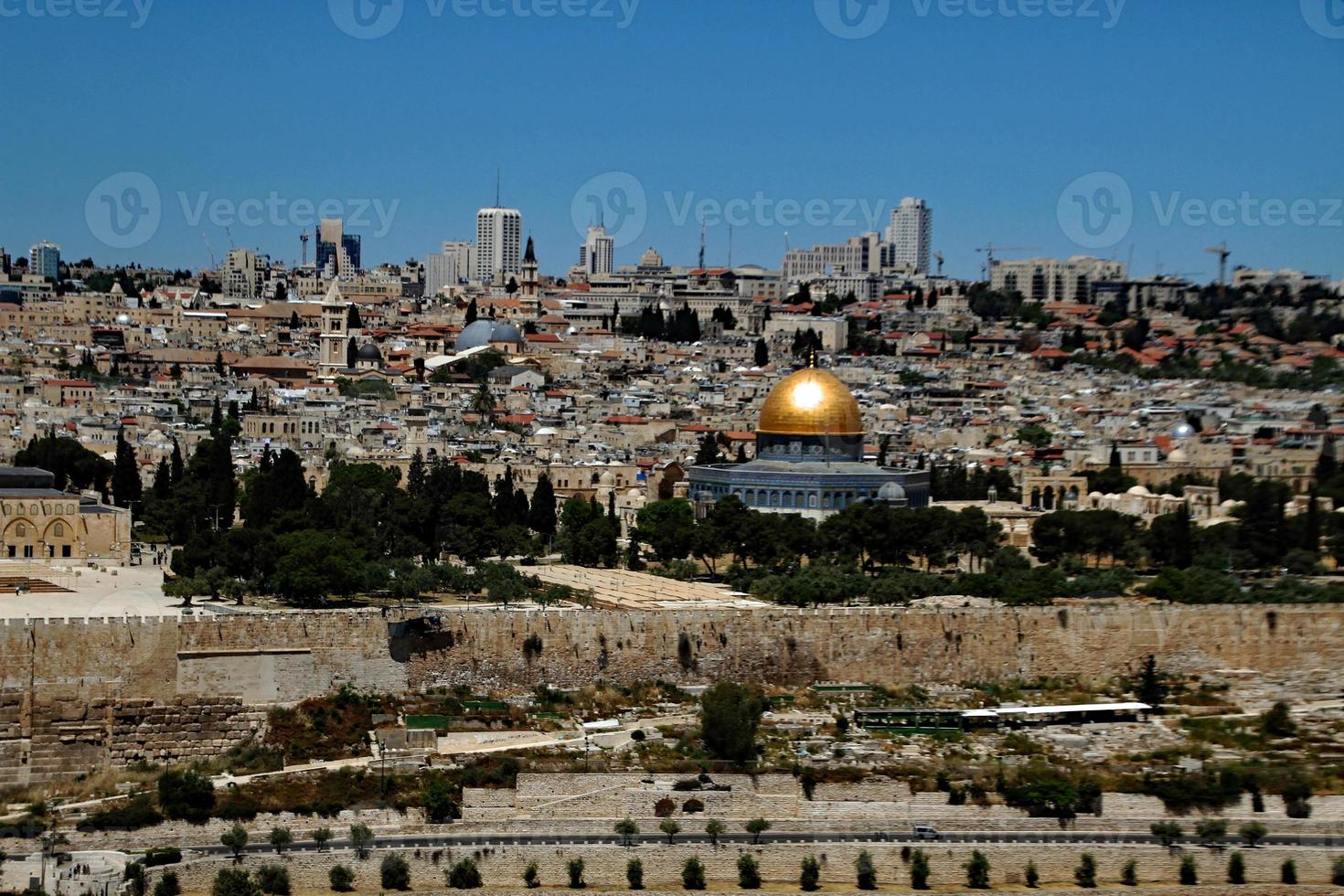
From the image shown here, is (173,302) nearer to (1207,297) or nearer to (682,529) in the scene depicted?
(1207,297)

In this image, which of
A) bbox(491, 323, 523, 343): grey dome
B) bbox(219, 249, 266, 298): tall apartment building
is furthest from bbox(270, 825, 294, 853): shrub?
bbox(219, 249, 266, 298): tall apartment building

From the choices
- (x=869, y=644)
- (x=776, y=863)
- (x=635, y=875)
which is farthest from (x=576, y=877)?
(x=869, y=644)

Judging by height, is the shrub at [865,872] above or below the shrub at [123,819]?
below

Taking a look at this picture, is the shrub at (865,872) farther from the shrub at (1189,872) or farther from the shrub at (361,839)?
the shrub at (361,839)

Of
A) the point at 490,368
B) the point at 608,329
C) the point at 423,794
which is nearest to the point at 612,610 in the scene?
the point at 423,794

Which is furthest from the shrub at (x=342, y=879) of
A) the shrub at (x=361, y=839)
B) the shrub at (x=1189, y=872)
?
the shrub at (x=1189, y=872)

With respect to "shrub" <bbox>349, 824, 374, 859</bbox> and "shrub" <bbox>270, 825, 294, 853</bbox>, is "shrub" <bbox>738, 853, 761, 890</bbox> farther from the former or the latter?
"shrub" <bbox>270, 825, 294, 853</bbox>
